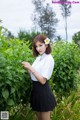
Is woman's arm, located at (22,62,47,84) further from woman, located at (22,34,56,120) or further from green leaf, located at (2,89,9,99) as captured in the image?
green leaf, located at (2,89,9,99)

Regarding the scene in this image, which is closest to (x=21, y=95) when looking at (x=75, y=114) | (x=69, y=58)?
(x=75, y=114)

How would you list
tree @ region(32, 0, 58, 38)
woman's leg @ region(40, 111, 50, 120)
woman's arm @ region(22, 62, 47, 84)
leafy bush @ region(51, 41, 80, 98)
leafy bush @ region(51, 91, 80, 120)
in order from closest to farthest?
woman's arm @ region(22, 62, 47, 84)
woman's leg @ region(40, 111, 50, 120)
leafy bush @ region(51, 91, 80, 120)
leafy bush @ region(51, 41, 80, 98)
tree @ region(32, 0, 58, 38)

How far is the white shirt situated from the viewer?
4.30 m

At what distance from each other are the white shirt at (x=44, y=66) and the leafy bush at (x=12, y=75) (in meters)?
0.15

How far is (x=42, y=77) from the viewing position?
14.1ft

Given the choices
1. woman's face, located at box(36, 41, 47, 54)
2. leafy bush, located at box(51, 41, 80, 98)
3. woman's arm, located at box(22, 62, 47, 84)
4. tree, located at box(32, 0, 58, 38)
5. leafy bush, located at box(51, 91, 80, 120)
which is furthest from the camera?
tree, located at box(32, 0, 58, 38)

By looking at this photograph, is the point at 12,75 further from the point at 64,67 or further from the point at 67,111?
the point at 64,67

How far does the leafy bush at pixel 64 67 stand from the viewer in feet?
23.1

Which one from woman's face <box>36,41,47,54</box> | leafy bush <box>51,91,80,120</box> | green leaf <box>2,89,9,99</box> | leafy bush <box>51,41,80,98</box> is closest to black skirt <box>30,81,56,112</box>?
woman's face <box>36,41,47,54</box>

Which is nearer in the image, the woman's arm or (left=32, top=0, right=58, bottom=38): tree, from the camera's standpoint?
the woman's arm

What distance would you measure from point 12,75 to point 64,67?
3349 millimetres

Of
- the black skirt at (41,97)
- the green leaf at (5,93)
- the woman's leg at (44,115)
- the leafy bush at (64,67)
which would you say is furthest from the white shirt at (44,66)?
the leafy bush at (64,67)

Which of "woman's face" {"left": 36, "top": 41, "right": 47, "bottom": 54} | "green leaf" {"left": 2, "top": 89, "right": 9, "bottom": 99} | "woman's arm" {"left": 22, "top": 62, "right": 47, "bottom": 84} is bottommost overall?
"green leaf" {"left": 2, "top": 89, "right": 9, "bottom": 99}

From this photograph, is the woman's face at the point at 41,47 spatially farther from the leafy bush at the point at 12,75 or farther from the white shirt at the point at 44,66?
the leafy bush at the point at 12,75
